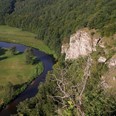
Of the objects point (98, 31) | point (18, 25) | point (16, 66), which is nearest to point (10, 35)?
point (18, 25)

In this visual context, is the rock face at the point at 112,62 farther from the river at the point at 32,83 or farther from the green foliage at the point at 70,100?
the river at the point at 32,83

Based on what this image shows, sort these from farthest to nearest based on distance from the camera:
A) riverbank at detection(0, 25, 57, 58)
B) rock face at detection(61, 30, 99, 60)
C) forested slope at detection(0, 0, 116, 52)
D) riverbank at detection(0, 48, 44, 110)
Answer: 1. riverbank at detection(0, 25, 57, 58)
2. forested slope at detection(0, 0, 116, 52)
3. rock face at detection(61, 30, 99, 60)
4. riverbank at detection(0, 48, 44, 110)

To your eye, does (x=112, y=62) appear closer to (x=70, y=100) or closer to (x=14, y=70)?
(x=14, y=70)

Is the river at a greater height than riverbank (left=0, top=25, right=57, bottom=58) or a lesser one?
lesser

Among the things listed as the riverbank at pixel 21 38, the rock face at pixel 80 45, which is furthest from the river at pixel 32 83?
the rock face at pixel 80 45

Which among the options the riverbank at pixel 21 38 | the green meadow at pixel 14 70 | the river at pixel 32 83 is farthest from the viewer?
the riverbank at pixel 21 38

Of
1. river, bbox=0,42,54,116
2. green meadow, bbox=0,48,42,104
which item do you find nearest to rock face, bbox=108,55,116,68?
river, bbox=0,42,54,116

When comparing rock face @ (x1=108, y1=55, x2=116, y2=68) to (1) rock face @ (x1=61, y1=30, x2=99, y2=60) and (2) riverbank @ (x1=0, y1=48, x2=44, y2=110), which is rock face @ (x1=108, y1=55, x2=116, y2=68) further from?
(2) riverbank @ (x1=0, y1=48, x2=44, y2=110)
